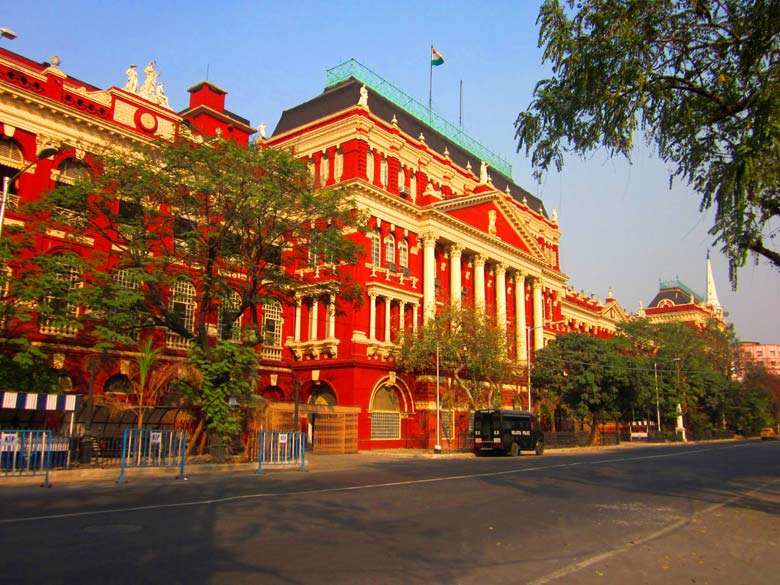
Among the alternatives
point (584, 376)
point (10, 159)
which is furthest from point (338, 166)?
point (584, 376)

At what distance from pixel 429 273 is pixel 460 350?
7655 mm

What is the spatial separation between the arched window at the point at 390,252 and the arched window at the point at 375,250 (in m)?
0.77

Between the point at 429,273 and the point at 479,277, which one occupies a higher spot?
the point at 479,277

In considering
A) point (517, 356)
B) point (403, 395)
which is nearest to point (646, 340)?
point (517, 356)

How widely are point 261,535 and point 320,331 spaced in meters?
32.6

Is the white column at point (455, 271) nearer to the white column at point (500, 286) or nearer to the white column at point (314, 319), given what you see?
the white column at point (500, 286)

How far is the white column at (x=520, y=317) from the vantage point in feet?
181

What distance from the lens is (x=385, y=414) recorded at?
42188mm

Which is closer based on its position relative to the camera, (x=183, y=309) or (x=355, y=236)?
(x=183, y=309)

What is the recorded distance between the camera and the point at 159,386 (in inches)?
1196

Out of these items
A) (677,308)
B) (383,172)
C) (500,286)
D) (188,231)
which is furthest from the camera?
(677,308)

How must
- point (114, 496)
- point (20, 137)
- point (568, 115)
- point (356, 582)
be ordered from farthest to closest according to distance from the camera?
point (20, 137), point (114, 496), point (568, 115), point (356, 582)

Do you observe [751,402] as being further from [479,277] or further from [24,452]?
[24,452]

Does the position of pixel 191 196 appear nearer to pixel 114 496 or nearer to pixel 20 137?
pixel 20 137
